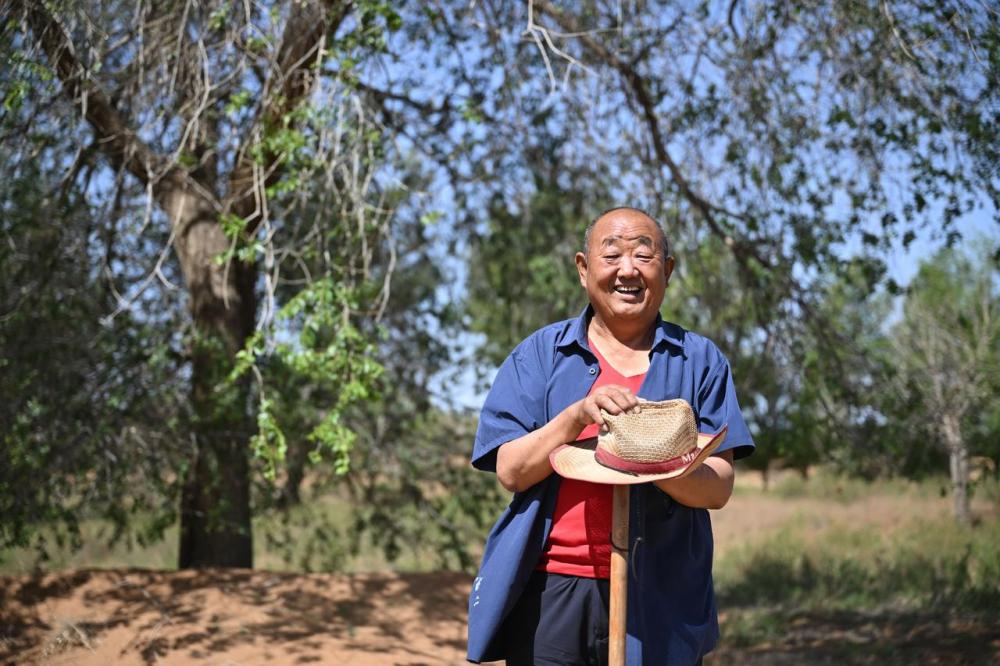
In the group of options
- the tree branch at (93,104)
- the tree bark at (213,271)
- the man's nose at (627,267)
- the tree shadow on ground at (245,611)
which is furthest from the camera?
the tree bark at (213,271)

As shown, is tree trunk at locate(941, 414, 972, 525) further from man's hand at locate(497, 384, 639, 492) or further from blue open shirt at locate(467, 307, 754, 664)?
man's hand at locate(497, 384, 639, 492)

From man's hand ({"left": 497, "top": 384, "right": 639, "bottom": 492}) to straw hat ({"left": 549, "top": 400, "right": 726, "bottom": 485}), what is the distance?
0.03 m

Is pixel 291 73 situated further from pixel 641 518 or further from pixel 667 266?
pixel 641 518

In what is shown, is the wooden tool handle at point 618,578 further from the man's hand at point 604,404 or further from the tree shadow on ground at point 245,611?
the tree shadow on ground at point 245,611

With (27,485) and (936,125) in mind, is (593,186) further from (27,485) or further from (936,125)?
(27,485)

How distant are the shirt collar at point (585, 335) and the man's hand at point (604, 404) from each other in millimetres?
329

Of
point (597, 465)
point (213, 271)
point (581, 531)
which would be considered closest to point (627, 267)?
point (597, 465)

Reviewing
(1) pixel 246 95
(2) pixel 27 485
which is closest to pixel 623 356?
(1) pixel 246 95

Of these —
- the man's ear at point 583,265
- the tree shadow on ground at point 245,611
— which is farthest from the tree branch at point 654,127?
the man's ear at point 583,265

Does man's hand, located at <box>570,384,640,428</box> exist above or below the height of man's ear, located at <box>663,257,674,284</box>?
below

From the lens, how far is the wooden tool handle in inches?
86.0

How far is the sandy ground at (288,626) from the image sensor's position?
17.5ft

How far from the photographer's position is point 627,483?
214 centimetres

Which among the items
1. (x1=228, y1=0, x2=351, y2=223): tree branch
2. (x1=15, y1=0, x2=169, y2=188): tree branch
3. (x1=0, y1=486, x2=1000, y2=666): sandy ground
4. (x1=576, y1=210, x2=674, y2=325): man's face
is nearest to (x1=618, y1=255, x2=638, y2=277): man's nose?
(x1=576, y1=210, x2=674, y2=325): man's face
